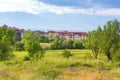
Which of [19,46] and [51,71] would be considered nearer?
[51,71]

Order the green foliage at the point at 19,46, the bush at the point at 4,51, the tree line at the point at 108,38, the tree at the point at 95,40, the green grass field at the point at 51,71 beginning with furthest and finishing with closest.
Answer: the green foliage at the point at 19,46
the tree at the point at 95,40
the tree line at the point at 108,38
the bush at the point at 4,51
the green grass field at the point at 51,71

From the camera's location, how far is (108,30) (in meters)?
67.7

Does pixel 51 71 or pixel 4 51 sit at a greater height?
pixel 51 71

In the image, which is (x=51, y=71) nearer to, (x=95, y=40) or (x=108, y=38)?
(x=108, y=38)

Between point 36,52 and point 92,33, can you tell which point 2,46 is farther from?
point 92,33

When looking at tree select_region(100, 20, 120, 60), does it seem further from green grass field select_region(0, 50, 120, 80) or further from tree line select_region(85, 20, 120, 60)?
green grass field select_region(0, 50, 120, 80)

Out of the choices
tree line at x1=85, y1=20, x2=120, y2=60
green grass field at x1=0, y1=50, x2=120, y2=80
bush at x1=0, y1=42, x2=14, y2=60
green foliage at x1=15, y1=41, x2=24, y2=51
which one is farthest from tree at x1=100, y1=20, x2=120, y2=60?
green foliage at x1=15, y1=41, x2=24, y2=51

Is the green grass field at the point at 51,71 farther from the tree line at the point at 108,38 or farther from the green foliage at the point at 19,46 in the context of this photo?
the green foliage at the point at 19,46

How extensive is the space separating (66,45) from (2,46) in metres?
64.0

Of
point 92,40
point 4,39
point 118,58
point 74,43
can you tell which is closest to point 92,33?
point 92,40

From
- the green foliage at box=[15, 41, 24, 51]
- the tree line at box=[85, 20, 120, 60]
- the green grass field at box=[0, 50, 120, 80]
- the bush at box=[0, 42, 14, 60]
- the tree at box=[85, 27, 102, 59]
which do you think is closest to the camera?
the green grass field at box=[0, 50, 120, 80]

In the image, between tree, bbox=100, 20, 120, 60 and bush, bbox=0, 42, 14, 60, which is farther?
tree, bbox=100, 20, 120, 60

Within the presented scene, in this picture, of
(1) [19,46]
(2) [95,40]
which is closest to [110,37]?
(2) [95,40]

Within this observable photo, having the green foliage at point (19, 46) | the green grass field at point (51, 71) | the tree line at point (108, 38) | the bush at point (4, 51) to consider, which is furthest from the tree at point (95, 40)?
the green grass field at point (51, 71)
